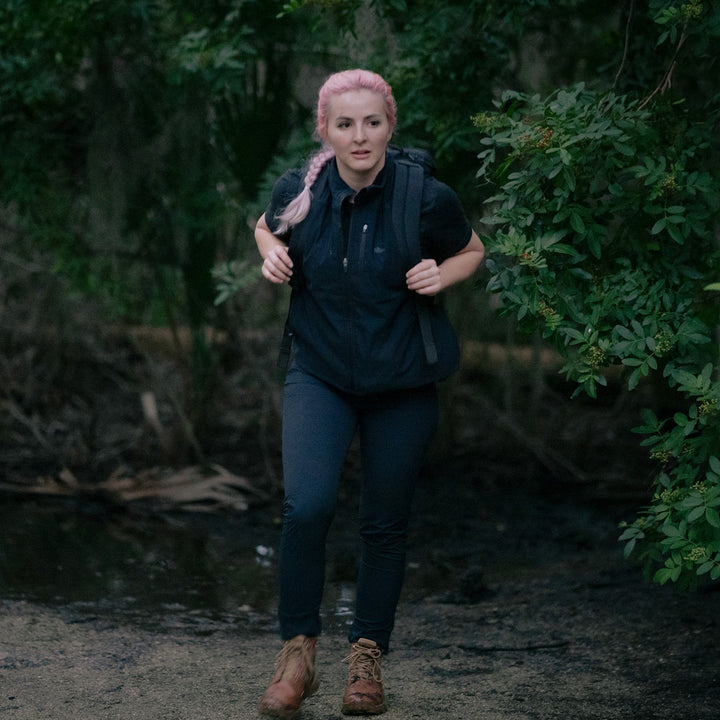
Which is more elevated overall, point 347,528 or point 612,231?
point 612,231

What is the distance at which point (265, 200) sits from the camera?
6227 mm

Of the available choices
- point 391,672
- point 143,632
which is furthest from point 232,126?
point 391,672

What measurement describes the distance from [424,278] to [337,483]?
72cm

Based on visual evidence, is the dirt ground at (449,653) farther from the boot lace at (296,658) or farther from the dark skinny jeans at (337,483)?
the dark skinny jeans at (337,483)

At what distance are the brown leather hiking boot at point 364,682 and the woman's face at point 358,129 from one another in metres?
1.60

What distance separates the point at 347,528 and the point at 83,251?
2694 millimetres

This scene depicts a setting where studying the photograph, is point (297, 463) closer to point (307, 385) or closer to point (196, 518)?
point (307, 385)

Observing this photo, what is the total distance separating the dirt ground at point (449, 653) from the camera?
3822 millimetres

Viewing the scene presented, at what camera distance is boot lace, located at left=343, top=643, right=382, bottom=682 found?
368 cm

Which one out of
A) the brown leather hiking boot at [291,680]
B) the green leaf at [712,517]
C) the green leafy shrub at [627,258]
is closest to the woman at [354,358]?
the brown leather hiking boot at [291,680]

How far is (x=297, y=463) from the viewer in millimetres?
3525

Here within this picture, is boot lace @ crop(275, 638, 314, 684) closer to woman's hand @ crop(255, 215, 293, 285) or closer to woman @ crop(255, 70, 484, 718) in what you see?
woman @ crop(255, 70, 484, 718)

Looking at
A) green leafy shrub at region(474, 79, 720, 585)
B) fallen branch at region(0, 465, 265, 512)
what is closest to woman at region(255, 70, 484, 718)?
green leafy shrub at region(474, 79, 720, 585)

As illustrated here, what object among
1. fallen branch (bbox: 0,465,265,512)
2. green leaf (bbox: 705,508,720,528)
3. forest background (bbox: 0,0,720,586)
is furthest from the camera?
fallen branch (bbox: 0,465,265,512)
